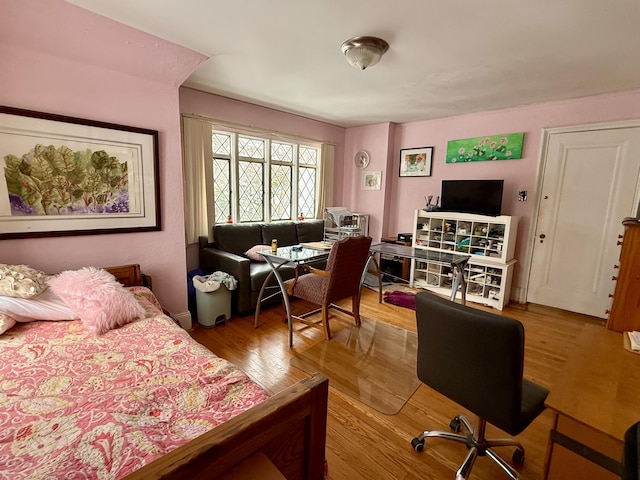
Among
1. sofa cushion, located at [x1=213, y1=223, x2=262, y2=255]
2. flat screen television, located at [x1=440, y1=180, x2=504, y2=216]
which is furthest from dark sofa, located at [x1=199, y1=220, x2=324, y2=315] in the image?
flat screen television, located at [x1=440, y1=180, x2=504, y2=216]

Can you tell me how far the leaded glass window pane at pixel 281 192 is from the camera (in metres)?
4.33

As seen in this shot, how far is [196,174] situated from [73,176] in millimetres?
1363

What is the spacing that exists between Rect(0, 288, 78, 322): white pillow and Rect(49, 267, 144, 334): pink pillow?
4 centimetres

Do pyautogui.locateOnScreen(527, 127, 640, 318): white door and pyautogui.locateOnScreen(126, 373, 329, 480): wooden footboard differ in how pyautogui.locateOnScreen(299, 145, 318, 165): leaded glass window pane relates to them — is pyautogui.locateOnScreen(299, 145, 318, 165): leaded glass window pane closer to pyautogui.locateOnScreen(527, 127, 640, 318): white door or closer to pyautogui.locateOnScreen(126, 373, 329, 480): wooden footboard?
pyautogui.locateOnScreen(527, 127, 640, 318): white door

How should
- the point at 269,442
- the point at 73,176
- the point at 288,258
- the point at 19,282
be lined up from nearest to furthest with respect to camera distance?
1. the point at 269,442
2. the point at 19,282
3. the point at 73,176
4. the point at 288,258

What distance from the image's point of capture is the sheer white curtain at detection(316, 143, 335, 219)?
4.75 metres

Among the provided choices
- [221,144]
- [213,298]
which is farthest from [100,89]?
[213,298]

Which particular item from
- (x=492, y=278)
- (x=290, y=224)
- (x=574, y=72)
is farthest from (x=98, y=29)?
(x=492, y=278)

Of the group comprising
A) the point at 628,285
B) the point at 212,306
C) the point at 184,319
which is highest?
the point at 628,285

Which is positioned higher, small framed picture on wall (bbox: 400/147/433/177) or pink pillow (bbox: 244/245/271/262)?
small framed picture on wall (bbox: 400/147/433/177)

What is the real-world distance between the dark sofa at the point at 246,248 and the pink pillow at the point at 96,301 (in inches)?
50.0

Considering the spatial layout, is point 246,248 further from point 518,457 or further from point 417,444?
point 518,457

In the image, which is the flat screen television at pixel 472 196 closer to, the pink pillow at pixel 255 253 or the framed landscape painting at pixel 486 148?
the framed landscape painting at pixel 486 148

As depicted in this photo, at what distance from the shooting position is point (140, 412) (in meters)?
1.03
